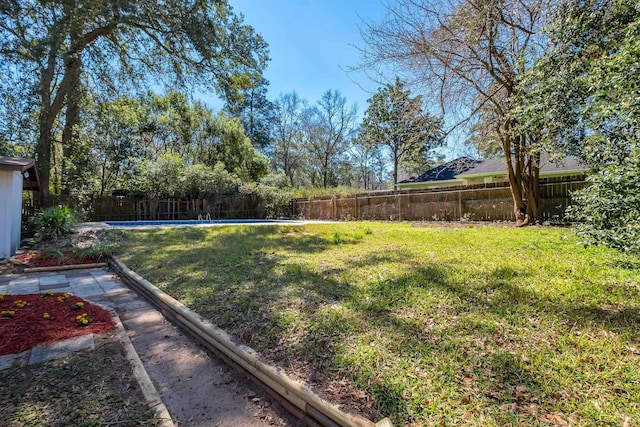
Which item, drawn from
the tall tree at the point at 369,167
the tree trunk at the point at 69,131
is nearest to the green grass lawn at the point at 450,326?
the tree trunk at the point at 69,131

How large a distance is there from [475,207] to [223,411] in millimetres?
10418

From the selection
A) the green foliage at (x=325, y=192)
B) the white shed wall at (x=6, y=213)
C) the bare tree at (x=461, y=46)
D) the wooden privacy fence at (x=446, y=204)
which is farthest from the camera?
the green foliage at (x=325, y=192)

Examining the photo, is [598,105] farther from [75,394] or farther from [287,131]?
[287,131]

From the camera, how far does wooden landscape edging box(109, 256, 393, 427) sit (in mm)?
1464

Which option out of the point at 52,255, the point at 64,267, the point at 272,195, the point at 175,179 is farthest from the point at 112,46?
the point at 64,267

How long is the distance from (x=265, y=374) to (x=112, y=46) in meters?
14.4

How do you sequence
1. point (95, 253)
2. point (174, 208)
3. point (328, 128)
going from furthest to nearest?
point (328, 128), point (174, 208), point (95, 253)

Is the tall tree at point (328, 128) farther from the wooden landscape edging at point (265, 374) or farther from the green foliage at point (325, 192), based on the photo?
the wooden landscape edging at point (265, 374)

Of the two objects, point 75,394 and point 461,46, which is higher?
point 461,46

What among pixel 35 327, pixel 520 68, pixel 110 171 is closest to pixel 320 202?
pixel 110 171

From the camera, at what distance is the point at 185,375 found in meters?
2.11

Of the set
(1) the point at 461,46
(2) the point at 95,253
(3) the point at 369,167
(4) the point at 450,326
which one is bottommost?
(4) the point at 450,326

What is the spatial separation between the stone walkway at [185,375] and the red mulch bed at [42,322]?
152 mm

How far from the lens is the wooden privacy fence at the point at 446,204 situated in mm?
8344
